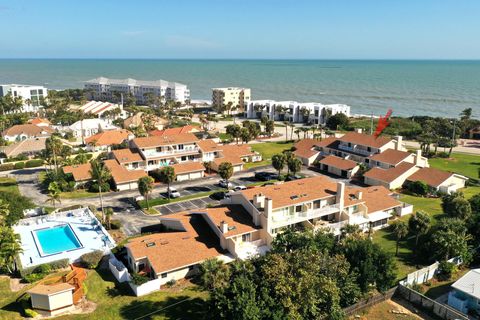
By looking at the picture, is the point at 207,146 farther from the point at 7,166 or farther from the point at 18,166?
the point at 7,166

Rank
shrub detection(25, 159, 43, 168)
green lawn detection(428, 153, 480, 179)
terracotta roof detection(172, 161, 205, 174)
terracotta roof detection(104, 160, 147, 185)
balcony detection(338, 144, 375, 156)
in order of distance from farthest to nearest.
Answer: balcony detection(338, 144, 375, 156) < shrub detection(25, 159, 43, 168) < green lawn detection(428, 153, 480, 179) < terracotta roof detection(172, 161, 205, 174) < terracotta roof detection(104, 160, 147, 185)

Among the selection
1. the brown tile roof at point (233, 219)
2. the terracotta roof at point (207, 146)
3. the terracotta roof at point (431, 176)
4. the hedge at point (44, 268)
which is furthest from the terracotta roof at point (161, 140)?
the terracotta roof at point (431, 176)

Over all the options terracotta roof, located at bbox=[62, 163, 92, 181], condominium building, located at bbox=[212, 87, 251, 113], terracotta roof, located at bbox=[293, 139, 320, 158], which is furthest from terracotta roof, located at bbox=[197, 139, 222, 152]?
condominium building, located at bbox=[212, 87, 251, 113]

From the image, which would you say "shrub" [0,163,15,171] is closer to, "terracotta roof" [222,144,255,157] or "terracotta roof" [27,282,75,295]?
"terracotta roof" [222,144,255,157]

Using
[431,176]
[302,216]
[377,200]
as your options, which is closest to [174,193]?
[302,216]

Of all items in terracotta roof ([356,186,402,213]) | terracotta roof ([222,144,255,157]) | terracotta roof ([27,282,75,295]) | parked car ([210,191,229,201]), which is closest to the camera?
terracotta roof ([27,282,75,295])

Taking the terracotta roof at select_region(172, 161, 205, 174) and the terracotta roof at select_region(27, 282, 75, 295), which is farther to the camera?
the terracotta roof at select_region(172, 161, 205, 174)

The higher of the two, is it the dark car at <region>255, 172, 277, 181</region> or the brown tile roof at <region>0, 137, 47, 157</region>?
the brown tile roof at <region>0, 137, 47, 157</region>
